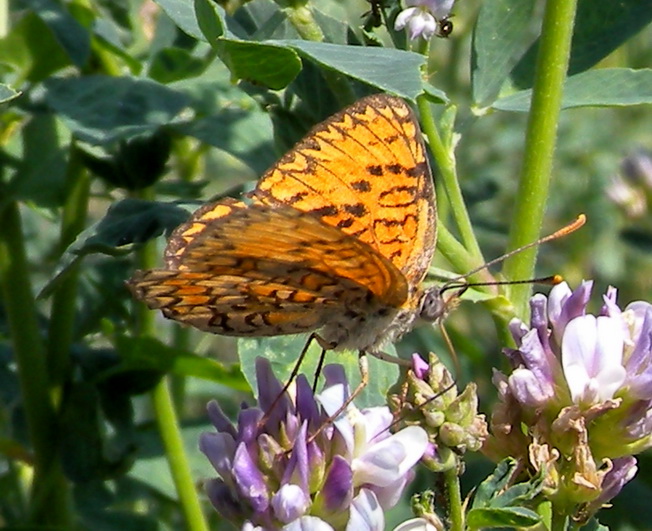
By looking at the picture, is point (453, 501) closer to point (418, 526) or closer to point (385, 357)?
point (418, 526)

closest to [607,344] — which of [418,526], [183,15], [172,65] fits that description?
[418,526]

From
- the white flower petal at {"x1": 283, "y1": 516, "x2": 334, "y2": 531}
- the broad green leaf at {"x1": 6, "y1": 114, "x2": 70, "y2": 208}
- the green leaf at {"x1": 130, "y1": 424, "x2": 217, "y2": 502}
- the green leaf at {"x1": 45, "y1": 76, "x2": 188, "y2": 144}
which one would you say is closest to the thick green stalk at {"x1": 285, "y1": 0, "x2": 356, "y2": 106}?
the green leaf at {"x1": 45, "y1": 76, "x2": 188, "y2": 144}

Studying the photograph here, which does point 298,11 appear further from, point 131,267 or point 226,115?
point 131,267

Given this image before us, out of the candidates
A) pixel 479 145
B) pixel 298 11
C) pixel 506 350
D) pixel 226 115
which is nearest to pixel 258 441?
pixel 506 350

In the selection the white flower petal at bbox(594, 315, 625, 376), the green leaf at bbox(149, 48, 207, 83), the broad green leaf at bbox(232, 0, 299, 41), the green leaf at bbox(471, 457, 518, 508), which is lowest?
the green leaf at bbox(471, 457, 518, 508)

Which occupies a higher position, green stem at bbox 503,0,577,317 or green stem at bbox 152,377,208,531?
green stem at bbox 503,0,577,317

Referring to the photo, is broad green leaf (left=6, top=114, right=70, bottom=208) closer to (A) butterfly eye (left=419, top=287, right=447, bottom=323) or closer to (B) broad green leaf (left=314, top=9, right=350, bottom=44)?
(B) broad green leaf (left=314, top=9, right=350, bottom=44)

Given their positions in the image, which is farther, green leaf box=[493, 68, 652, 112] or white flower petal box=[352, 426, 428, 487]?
green leaf box=[493, 68, 652, 112]

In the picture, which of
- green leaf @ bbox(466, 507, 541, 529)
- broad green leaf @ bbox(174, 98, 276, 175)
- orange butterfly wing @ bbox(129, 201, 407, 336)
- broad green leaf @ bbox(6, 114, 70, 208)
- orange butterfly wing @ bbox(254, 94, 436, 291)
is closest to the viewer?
green leaf @ bbox(466, 507, 541, 529)

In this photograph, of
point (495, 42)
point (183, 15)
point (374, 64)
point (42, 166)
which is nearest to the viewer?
point (374, 64)
